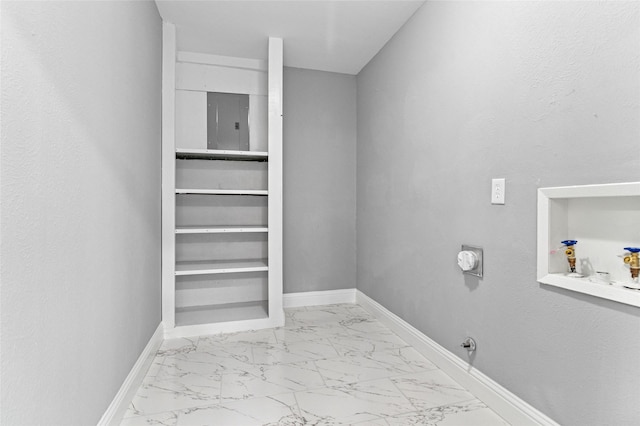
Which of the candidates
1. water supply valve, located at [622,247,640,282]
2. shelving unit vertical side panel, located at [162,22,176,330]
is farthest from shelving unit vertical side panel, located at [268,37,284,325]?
water supply valve, located at [622,247,640,282]

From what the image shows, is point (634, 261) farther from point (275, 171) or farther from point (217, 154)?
point (217, 154)

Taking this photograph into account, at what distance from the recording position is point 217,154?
258cm

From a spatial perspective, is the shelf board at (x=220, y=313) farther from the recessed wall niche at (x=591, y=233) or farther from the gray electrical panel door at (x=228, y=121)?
the recessed wall niche at (x=591, y=233)

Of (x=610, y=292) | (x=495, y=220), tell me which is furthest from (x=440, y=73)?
(x=610, y=292)

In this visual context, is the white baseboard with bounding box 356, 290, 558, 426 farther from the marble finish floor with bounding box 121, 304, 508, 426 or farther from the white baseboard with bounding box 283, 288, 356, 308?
the white baseboard with bounding box 283, 288, 356, 308

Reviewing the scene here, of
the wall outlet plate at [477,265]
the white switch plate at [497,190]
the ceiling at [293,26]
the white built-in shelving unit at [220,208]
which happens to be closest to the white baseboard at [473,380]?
the wall outlet plate at [477,265]

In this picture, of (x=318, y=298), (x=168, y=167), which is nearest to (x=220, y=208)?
(x=168, y=167)

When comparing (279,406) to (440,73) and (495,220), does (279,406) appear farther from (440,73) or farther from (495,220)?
(440,73)

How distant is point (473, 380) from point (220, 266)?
1891mm

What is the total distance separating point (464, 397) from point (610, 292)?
908 millimetres

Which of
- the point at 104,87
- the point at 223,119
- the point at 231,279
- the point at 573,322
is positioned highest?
the point at 223,119

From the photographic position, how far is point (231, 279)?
2.96 metres

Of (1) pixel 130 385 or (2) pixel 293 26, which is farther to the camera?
(2) pixel 293 26

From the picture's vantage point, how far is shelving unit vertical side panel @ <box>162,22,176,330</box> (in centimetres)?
237
